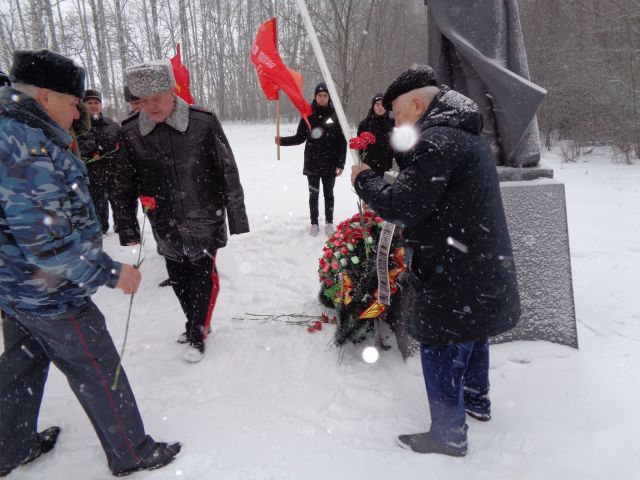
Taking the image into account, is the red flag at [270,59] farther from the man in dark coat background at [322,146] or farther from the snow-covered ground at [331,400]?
the snow-covered ground at [331,400]

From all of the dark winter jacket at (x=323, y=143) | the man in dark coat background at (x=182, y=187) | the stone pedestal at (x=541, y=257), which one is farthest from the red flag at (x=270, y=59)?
the stone pedestal at (x=541, y=257)

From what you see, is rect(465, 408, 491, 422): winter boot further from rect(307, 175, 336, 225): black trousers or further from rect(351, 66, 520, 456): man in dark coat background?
rect(307, 175, 336, 225): black trousers

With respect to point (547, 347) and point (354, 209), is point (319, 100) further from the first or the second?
point (547, 347)

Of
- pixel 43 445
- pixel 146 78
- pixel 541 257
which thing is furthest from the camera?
pixel 541 257

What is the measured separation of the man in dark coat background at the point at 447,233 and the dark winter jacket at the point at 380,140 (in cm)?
348

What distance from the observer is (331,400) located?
2.57 meters

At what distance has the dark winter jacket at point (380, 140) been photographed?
541 cm

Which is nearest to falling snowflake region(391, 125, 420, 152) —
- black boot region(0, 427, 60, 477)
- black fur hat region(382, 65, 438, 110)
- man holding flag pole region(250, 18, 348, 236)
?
black fur hat region(382, 65, 438, 110)

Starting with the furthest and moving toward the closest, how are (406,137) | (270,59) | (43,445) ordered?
(270,59), (43,445), (406,137)

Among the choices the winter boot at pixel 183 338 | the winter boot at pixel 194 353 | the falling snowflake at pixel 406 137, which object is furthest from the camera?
the winter boot at pixel 183 338

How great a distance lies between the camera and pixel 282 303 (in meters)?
3.92

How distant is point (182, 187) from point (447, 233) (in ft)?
6.03

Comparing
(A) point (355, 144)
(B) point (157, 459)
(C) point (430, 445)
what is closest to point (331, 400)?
(C) point (430, 445)

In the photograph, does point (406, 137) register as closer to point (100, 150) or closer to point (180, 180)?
point (180, 180)
